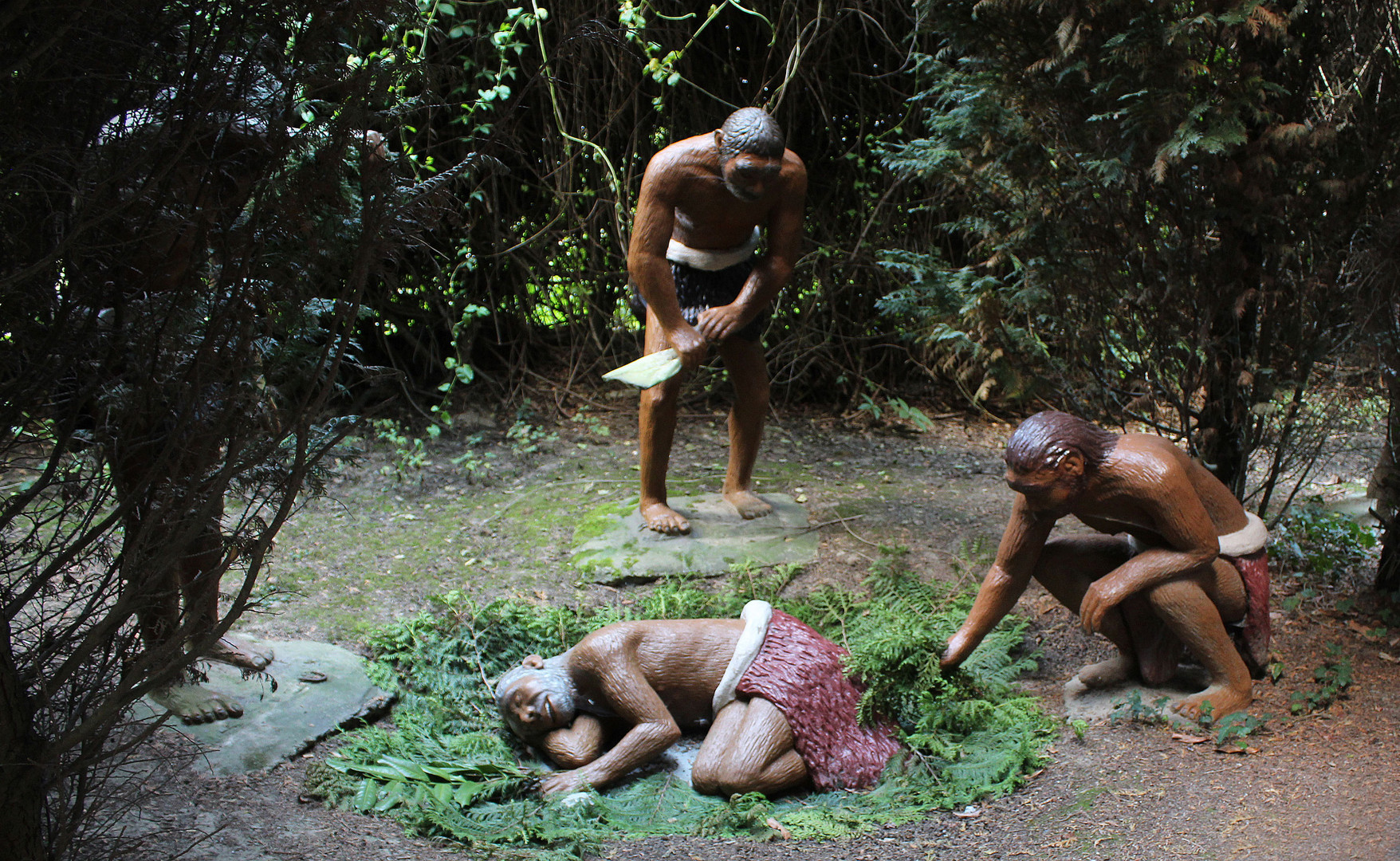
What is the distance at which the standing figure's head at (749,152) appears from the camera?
13.9 feet

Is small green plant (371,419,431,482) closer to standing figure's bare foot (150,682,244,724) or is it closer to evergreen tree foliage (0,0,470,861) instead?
standing figure's bare foot (150,682,244,724)

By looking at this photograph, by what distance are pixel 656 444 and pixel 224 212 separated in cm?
302

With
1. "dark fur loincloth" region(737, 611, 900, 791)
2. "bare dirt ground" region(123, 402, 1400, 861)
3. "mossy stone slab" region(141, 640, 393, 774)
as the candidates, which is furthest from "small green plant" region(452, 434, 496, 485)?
"dark fur loincloth" region(737, 611, 900, 791)

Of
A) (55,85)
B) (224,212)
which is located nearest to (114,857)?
(224,212)

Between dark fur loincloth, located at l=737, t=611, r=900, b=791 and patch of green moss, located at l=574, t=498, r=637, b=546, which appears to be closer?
dark fur loincloth, located at l=737, t=611, r=900, b=791

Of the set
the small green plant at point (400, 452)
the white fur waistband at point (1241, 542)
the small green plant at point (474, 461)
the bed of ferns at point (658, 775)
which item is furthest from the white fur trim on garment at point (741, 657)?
the small green plant at point (400, 452)

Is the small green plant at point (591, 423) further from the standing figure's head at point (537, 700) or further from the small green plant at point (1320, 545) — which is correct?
the small green plant at point (1320, 545)

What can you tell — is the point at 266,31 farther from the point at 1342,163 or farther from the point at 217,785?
the point at 1342,163

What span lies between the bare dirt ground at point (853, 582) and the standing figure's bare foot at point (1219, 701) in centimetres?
7

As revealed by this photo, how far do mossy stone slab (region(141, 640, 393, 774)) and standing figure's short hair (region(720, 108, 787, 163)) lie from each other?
251cm

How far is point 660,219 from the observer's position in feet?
14.5

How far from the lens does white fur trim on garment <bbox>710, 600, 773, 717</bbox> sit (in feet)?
11.1

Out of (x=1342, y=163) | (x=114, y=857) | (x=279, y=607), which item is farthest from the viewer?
(x=279, y=607)

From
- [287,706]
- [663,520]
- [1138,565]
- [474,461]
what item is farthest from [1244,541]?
[474,461]
